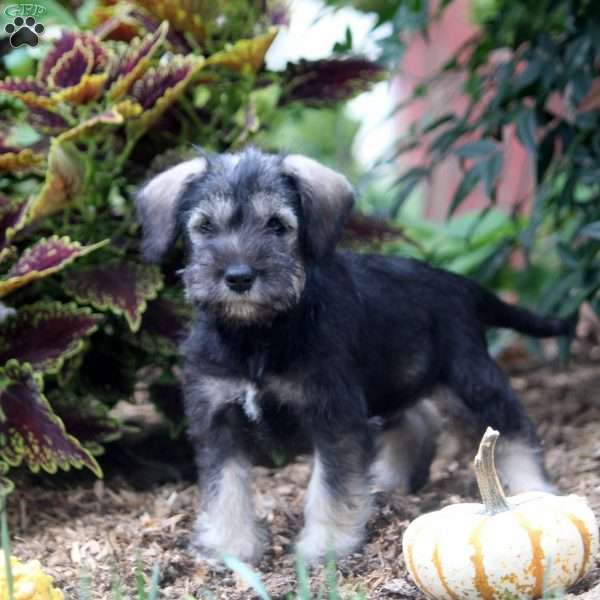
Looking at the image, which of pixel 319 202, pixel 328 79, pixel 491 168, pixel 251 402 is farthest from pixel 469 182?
pixel 251 402

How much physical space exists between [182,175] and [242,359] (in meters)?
0.71

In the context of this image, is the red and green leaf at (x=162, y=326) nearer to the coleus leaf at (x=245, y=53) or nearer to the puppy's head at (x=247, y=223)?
the puppy's head at (x=247, y=223)

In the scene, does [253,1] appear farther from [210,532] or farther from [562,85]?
[210,532]

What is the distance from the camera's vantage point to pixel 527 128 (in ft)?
16.0

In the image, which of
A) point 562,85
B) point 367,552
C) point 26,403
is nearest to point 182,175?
point 26,403

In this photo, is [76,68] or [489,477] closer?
[489,477]

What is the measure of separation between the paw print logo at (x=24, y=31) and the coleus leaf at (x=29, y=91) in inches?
15.8

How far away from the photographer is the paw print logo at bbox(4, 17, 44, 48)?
479cm

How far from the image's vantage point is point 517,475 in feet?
14.2

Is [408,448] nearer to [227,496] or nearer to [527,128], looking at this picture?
[227,496]

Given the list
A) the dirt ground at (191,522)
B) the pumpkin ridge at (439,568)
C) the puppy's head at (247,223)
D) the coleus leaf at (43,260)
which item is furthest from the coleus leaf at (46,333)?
the pumpkin ridge at (439,568)

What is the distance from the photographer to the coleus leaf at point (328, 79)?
5.14 meters

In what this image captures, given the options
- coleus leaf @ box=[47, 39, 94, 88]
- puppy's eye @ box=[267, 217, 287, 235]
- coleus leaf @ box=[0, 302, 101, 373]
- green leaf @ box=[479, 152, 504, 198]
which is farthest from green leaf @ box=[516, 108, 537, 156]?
coleus leaf @ box=[0, 302, 101, 373]

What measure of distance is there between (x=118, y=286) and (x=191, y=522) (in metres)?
0.98
